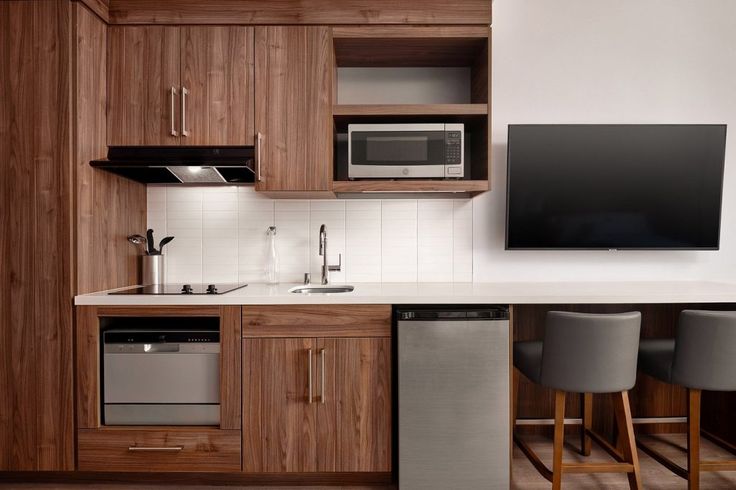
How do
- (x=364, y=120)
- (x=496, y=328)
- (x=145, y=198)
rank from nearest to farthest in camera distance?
(x=496, y=328) < (x=364, y=120) < (x=145, y=198)

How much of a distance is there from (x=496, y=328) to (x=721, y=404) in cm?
162

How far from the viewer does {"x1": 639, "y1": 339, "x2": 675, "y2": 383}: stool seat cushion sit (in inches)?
81.7

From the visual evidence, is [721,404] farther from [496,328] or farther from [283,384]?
[283,384]

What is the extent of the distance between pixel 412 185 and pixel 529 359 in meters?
1.02

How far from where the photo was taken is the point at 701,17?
2.75 m

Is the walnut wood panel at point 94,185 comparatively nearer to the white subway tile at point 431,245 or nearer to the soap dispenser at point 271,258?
the soap dispenser at point 271,258

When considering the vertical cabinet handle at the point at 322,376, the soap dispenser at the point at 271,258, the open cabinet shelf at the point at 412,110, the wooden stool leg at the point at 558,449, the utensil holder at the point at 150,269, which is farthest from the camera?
the soap dispenser at the point at 271,258

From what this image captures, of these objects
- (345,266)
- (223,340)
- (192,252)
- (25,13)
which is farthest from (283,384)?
(25,13)

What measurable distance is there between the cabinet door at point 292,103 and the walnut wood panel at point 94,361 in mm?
693

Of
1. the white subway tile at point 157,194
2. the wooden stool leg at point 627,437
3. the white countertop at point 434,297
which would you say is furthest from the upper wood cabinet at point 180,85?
the wooden stool leg at point 627,437

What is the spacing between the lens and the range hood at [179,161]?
7.22 feet

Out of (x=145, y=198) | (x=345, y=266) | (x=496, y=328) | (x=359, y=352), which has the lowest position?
(x=359, y=352)

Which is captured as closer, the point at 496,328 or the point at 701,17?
the point at 496,328

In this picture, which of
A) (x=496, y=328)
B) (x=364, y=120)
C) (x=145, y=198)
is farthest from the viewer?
(x=145, y=198)
